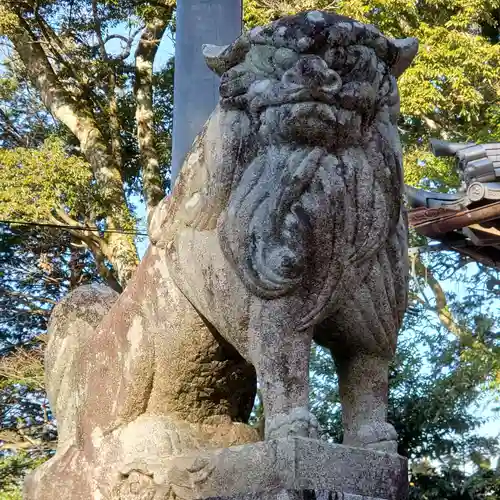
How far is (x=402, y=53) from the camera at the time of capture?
2529 mm

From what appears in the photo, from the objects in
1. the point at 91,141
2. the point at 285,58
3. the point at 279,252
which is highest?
the point at 91,141

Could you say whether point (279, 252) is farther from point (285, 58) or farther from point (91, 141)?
point (91, 141)

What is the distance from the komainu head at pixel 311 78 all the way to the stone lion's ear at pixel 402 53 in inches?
1.2

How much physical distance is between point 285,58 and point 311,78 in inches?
4.2

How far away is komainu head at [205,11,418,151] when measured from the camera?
7.73 feet

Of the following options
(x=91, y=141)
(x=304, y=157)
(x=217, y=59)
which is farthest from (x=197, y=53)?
(x=91, y=141)

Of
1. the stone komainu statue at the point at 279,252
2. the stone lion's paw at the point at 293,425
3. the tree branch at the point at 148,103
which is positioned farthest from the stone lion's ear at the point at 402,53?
the tree branch at the point at 148,103

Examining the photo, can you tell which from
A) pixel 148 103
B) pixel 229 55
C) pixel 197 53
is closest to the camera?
pixel 229 55

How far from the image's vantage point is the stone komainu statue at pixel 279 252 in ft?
7.71

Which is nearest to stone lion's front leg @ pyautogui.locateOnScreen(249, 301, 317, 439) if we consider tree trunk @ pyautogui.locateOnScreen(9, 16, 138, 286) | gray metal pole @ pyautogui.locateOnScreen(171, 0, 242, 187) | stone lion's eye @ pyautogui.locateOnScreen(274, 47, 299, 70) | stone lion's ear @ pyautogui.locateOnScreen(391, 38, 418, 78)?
stone lion's eye @ pyautogui.locateOnScreen(274, 47, 299, 70)

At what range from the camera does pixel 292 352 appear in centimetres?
234

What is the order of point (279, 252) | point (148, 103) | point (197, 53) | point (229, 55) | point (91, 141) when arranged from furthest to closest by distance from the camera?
point (148, 103) < point (91, 141) < point (197, 53) < point (229, 55) < point (279, 252)

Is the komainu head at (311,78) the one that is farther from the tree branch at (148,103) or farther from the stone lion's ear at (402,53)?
the tree branch at (148,103)

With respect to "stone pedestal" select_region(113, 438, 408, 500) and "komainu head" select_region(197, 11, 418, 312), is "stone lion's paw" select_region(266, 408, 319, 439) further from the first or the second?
"komainu head" select_region(197, 11, 418, 312)
